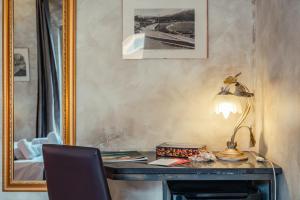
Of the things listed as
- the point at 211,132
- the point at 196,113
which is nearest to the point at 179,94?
the point at 196,113

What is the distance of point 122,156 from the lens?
2.25m

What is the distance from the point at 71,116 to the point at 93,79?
0.98ft

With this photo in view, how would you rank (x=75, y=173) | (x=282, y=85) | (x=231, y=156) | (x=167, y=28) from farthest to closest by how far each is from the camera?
(x=167, y=28) → (x=231, y=156) → (x=282, y=85) → (x=75, y=173)

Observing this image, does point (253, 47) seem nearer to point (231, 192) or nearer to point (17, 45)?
point (231, 192)

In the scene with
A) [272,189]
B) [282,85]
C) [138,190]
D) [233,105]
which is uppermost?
[282,85]

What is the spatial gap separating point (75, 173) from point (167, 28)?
1246 mm

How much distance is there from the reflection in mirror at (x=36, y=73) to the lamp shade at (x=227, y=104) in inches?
42.8

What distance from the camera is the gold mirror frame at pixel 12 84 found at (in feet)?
8.28

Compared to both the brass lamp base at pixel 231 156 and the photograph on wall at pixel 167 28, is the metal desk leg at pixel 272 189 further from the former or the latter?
the photograph on wall at pixel 167 28

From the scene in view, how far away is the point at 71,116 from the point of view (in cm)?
254

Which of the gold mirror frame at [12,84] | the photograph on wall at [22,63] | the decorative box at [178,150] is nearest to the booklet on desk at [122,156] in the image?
the decorative box at [178,150]

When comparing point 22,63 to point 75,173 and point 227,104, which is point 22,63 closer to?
point 75,173

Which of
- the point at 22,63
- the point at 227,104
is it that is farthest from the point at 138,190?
the point at 22,63

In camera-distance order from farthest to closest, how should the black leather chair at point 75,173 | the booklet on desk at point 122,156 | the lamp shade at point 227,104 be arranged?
the lamp shade at point 227,104 → the booklet on desk at point 122,156 → the black leather chair at point 75,173
